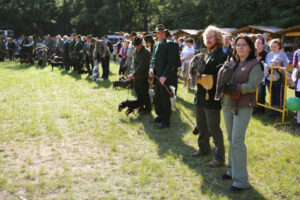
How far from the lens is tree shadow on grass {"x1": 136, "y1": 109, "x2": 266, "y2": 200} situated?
384 centimetres

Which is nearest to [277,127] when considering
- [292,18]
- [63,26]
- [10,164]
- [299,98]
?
[299,98]

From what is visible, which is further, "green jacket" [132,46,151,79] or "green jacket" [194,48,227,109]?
"green jacket" [132,46,151,79]

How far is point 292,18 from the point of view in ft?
113

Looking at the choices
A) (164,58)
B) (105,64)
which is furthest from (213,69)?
(105,64)

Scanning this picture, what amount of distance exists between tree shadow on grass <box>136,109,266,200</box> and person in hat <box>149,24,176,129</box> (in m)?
0.33

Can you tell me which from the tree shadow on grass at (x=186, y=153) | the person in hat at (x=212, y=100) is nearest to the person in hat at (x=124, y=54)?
the tree shadow on grass at (x=186, y=153)

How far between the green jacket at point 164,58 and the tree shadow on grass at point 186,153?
1168 millimetres

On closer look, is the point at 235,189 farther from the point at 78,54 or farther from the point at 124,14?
the point at 124,14

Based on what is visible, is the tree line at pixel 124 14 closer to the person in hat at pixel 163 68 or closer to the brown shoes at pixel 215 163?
the person in hat at pixel 163 68

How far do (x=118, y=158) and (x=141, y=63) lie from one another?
9.17 feet

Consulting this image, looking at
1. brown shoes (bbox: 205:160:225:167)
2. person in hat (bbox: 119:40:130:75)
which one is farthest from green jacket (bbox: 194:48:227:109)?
person in hat (bbox: 119:40:130:75)

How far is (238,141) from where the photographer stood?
144 inches

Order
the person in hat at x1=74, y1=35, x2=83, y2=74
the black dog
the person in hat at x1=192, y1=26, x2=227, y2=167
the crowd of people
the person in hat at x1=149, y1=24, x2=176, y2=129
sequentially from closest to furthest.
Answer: the crowd of people, the person in hat at x1=192, y1=26, x2=227, y2=167, the person in hat at x1=149, y1=24, x2=176, y2=129, the black dog, the person in hat at x1=74, y1=35, x2=83, y2=74

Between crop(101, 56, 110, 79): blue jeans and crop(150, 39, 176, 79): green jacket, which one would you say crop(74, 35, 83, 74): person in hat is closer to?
crop(101, 56, 110, 79): blue jeans
